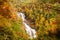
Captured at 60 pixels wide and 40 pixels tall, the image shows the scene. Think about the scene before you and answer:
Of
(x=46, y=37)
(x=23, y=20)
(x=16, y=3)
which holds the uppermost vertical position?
(x=16, y=3)

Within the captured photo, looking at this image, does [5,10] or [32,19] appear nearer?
[5,10]

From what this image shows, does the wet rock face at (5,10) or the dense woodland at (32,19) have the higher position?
the wet rock face at (5,10)

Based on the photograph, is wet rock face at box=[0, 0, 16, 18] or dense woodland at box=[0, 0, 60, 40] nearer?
dense woodland at box=[0, 0, 60, 40]

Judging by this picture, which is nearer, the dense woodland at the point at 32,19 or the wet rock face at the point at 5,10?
the dense woodland at the point at 32,19

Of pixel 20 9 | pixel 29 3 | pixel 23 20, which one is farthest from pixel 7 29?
pixel 29 3

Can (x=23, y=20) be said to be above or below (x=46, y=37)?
above

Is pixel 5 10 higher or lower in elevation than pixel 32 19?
higher

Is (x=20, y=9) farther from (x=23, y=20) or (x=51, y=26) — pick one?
(x=51, y=26)

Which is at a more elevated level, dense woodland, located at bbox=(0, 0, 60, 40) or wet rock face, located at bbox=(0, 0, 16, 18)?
wet rock face, located at bbox=(0, 0, 16, 18)
